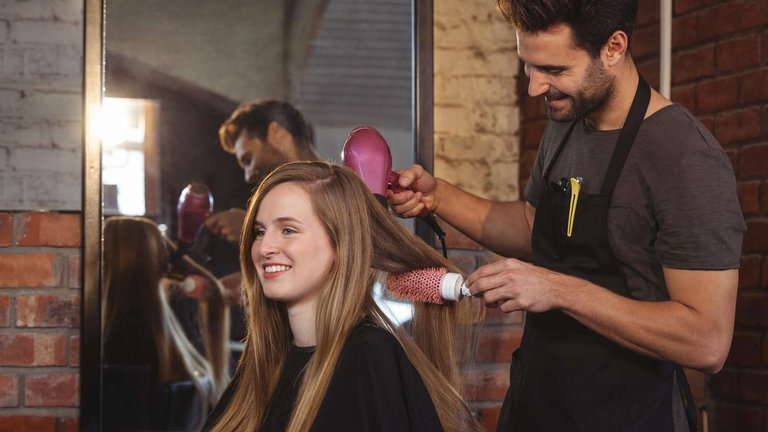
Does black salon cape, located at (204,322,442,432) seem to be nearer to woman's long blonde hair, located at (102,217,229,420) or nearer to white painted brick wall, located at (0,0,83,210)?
woman's long blonde hair, located at (102,217,229,420)

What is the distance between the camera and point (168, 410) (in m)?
2.39

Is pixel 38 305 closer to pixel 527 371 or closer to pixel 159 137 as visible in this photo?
pixel 159 137

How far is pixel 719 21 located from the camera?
229cm

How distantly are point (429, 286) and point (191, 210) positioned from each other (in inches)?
36.1

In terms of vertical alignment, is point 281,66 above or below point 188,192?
above

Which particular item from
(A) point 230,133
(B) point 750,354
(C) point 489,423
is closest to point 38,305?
(A) point 230,133

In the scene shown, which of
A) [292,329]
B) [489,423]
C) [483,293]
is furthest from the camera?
[489,423]

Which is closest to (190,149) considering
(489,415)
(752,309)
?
(489,415)

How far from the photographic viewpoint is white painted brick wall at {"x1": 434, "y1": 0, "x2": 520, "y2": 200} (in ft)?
8.33

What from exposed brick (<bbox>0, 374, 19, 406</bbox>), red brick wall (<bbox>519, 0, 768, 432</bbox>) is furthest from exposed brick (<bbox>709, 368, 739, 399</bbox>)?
exposed brick (<bbox>0, 374, 19, 406</bbox>)

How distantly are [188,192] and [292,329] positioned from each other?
0.72 metres

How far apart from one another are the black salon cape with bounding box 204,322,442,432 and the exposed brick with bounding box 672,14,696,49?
1210 mm

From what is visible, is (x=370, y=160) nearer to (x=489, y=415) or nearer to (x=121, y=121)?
(x=121, y=121)

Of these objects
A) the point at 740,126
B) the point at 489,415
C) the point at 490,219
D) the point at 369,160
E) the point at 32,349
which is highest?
the point at 740,126
